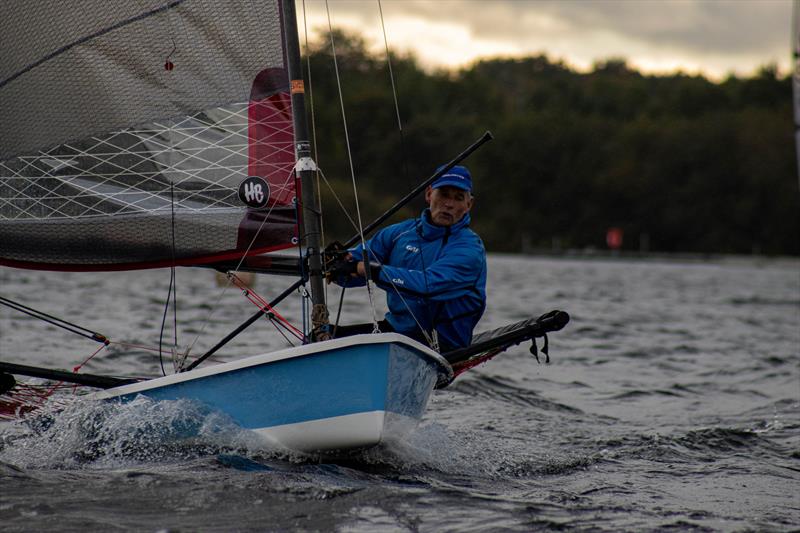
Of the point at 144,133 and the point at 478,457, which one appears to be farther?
the point at 478,457

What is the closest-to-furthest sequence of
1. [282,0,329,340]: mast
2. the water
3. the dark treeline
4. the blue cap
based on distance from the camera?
the water, [282,0,329,340]: mast, the blue cap, the dark treeline

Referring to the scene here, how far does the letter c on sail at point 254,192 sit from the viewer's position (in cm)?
555

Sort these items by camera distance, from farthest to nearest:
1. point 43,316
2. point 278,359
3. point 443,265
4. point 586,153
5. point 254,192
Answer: point 586,153 → point 43,316 → point 443,265 → point 254,192 → point 278,359

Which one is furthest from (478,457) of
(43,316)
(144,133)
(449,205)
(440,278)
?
(43,316)

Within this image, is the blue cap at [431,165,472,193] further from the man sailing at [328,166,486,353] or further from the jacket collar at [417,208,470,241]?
the jacket collar at [417,208,470,241]

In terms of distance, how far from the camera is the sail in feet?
18.4

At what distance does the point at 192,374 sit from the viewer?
200 inches

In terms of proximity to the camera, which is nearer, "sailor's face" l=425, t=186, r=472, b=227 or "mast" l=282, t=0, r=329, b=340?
"mast" l=282, t=0, r=329, b=340

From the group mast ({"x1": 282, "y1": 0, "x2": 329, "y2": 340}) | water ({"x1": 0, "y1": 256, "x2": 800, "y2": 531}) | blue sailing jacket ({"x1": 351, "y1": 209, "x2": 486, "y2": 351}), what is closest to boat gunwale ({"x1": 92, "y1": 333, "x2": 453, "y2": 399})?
water ({"x1": 0, "y1": 256, "x2": 800, "y2": 531})

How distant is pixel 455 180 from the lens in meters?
5.89

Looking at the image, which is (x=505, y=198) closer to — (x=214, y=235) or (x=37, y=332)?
(x=37, y=332)

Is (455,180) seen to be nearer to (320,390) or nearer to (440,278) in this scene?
(440,278)

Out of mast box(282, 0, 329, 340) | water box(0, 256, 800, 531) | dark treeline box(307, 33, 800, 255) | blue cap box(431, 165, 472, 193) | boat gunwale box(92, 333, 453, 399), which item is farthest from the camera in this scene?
dark treeline box(307, 33, 800, 255)

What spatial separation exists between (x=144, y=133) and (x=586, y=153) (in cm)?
6430
